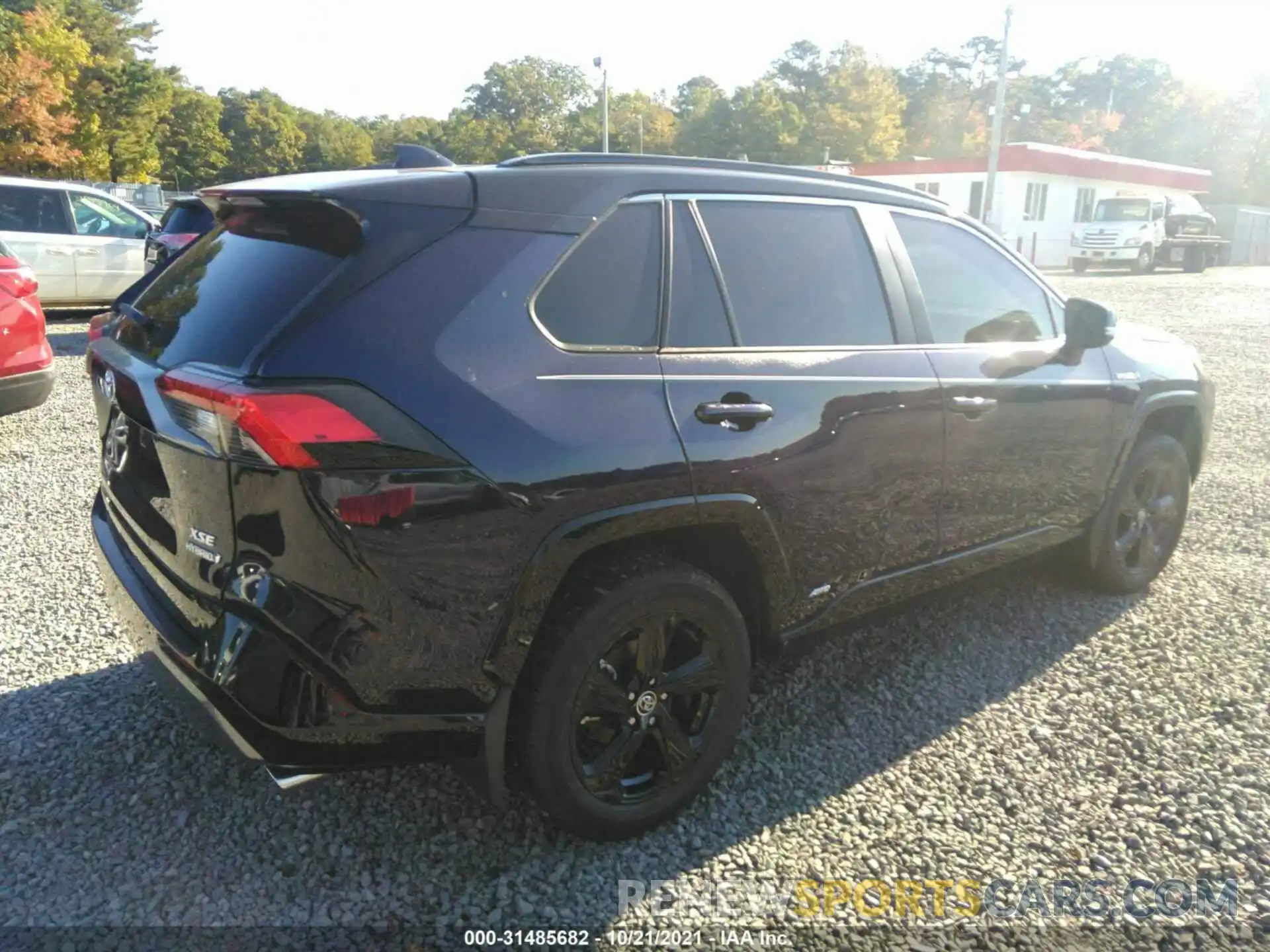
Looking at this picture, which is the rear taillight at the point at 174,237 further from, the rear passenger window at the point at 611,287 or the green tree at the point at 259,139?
the green tree at the point at 259,139

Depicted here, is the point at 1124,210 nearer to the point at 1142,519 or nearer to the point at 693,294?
the point at 1142,519

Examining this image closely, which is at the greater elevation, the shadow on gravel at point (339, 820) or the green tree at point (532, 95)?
the green tree at point (532, 95)

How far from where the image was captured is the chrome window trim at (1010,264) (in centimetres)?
340

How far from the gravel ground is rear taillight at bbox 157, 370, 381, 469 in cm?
90

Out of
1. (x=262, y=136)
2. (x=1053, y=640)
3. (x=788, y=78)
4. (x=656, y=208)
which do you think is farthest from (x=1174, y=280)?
(x=262, y=136)

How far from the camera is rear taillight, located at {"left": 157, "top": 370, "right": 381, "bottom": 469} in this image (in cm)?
200

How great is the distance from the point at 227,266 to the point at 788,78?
84.4 m

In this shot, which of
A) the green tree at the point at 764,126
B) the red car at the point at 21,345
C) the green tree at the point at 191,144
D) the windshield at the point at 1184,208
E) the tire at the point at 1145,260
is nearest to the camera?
the red car at the point at 21,345

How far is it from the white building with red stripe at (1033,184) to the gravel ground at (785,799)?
34688 millimetres

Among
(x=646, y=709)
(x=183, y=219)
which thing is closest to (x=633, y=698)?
(x=646, y=709)

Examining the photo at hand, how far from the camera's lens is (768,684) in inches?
141

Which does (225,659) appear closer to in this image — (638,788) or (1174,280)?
(638,788)

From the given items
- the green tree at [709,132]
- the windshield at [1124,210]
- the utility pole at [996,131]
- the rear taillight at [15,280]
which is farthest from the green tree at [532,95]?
the rear taillight at [15,280]

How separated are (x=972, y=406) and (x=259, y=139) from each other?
8883cm
